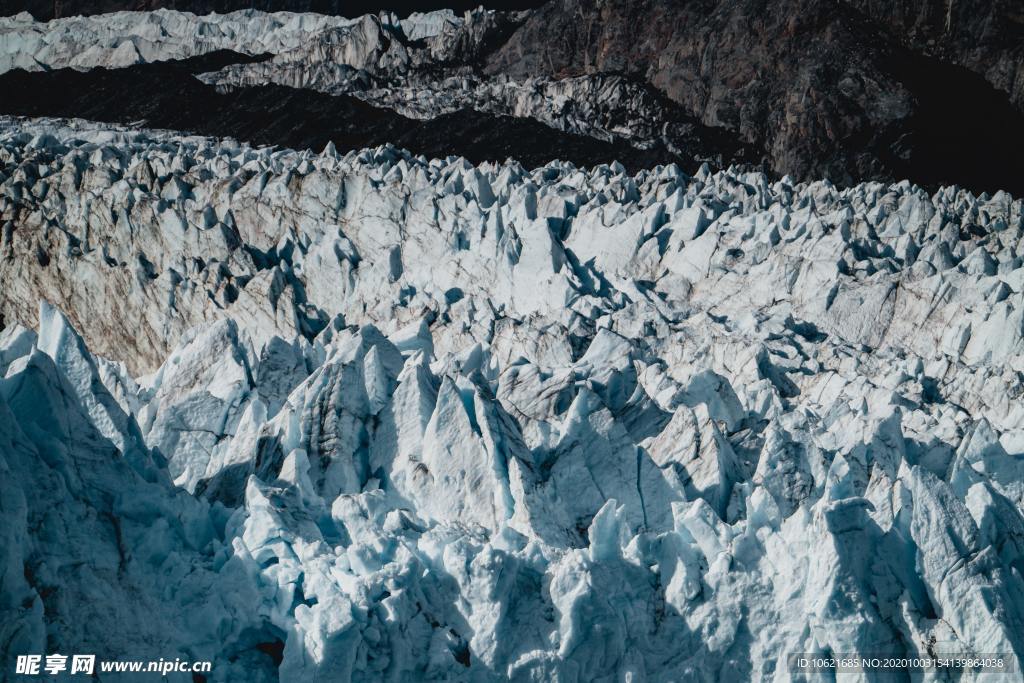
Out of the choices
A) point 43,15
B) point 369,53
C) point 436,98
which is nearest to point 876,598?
point 436,98

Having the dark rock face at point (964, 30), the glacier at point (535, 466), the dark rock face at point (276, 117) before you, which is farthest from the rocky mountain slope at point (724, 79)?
the glacier at point (535, 466)

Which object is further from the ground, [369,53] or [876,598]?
[369,53]

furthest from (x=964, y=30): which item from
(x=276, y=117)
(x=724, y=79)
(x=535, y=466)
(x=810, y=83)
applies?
(x=535, y=466)

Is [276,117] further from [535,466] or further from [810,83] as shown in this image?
[535,466]

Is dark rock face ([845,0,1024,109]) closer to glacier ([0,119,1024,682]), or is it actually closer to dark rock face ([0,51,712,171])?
dark rock face ([0,51,712,171])

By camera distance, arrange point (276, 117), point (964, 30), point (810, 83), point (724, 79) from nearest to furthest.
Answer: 1. point (810, 83)
2. point (724, 79)
3. point (964, 30)
4. point (276, 117)

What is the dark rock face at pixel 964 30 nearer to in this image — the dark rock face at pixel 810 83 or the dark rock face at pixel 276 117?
the dark rock face at pixel 810 83

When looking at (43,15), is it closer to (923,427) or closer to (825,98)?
(825,98)
